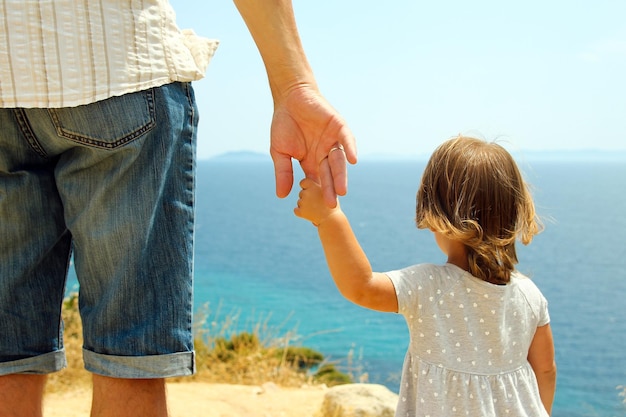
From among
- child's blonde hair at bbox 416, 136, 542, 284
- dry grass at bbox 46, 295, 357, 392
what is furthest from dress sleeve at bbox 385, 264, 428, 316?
dry grass at bbox 46, 295, 357, 392

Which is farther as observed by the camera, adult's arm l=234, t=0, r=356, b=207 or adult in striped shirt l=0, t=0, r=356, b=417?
adult's arm l=234, t=0, r=356, b=207

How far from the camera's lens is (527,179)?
2197 mm

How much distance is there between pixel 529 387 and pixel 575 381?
12852 mm

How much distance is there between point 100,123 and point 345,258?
0.86 metres

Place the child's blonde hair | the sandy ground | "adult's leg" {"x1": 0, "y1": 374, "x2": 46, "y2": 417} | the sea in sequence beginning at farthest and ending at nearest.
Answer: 1. the sea
2. the sandy ground
3. the child's blonde hair
4. "adult's leg" {"x1": 0, "y1": 374, "x2": 46, "y2": 417}

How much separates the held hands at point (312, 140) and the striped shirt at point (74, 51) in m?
0.37

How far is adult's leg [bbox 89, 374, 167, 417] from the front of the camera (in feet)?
3.91

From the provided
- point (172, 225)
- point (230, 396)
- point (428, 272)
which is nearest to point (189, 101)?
point (172, 225)

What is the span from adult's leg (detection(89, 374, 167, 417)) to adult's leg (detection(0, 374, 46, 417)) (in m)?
0.17

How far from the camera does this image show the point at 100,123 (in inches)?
45.7

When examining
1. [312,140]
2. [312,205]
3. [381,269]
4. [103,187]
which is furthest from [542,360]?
[381,269]

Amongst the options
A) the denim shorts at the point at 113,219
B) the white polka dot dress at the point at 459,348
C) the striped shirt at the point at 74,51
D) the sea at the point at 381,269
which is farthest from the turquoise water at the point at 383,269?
the striped shirt at the point at 74,51

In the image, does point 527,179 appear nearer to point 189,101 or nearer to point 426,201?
point 426,201

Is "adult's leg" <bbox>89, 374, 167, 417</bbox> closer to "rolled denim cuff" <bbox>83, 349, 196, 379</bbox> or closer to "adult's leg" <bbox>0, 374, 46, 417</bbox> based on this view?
"rolled denim cuff" <bbox>83, 349, 196, 379</bbox>
